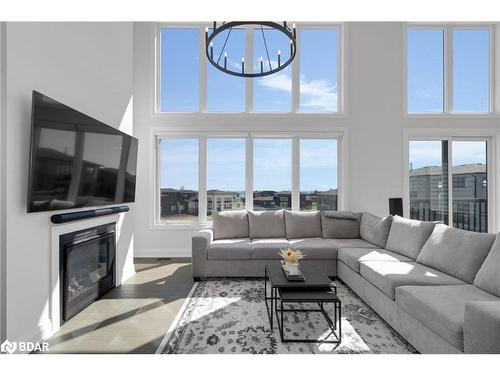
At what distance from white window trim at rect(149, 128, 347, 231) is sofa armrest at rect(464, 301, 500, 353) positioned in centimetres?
357

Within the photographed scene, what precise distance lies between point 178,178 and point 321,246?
296 cm

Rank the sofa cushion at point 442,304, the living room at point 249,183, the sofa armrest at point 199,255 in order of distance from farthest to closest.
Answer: the sofa armrest at point 199,255
the living room at point 249,183
the sofa cushion at point 442,304

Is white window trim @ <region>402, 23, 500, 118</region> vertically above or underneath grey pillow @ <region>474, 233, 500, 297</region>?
above

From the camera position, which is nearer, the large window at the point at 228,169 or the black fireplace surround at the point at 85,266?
the black fireplace surround at the point at 85,266

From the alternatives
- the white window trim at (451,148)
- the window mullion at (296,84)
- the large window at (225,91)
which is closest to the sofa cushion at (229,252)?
the large window at (225,91)

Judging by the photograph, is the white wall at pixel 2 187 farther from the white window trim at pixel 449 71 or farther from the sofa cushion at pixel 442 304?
the white window trim at pixel 449 71

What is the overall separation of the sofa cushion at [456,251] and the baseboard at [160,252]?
3.75 m

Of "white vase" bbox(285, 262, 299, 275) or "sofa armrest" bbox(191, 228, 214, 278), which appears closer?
"white vase" bbox(285, 262, 299, 275)

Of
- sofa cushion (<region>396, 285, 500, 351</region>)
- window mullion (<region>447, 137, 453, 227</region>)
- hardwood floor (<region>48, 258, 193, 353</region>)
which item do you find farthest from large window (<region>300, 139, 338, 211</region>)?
sofa cushion (<region>396, 285, 500, 351</region>)

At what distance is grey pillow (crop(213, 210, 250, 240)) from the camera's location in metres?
4.21

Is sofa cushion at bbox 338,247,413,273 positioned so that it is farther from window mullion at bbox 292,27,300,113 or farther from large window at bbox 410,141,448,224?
window mullion at bbox 292,27,300,113

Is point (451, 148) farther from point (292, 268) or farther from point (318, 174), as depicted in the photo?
point (292, 268)

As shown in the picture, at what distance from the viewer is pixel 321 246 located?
12.1 ft

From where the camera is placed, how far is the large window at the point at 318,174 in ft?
16.6
